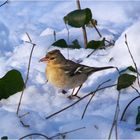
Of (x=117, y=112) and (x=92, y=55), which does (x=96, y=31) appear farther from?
(x=117, y=112)

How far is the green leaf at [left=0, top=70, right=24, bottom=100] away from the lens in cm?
406

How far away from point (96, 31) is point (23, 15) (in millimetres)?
978

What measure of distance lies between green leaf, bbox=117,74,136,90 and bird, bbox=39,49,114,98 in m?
0.38

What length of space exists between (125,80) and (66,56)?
1199 mm

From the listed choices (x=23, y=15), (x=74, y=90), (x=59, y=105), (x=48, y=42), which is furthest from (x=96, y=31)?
(x=59, y=105)

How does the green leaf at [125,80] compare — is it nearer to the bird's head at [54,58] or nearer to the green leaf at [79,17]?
the bird's head at [54,58]

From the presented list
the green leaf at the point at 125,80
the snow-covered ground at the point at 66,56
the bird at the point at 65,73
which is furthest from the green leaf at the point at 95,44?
the green leaf at the point at 125,80

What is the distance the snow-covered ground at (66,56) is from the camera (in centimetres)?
351

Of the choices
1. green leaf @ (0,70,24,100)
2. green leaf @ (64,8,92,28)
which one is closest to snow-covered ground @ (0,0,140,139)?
green leaf @ (0,70,24,100)

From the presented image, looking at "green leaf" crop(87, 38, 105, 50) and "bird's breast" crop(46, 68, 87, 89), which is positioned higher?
"bird's breast" crop(46, 68, 87, 89)

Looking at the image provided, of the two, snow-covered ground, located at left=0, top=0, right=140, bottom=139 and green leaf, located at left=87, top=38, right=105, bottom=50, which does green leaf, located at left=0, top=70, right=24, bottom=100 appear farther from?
green leaf, located at left=87, top=38, right=105, bottom=50

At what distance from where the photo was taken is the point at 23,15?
6.31 meters

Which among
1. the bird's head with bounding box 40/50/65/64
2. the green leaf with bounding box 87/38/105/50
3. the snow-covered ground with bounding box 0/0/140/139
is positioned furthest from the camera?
the green leaf with bounding box 87/38/105/50

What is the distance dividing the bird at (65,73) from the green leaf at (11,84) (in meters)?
0.29
